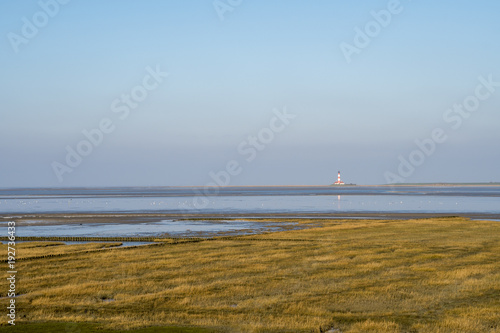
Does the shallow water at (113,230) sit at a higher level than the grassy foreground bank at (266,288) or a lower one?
higher

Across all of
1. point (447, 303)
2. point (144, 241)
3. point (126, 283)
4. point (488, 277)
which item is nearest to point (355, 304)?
point (447, 303)

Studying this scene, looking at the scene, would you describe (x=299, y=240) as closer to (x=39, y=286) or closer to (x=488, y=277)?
(x=488, y=277)

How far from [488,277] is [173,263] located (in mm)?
17033

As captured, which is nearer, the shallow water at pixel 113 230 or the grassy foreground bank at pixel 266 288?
the grassy foreground bank at pixel 266 288

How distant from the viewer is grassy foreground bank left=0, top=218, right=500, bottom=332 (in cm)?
1727

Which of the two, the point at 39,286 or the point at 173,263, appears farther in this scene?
the point at 173,263

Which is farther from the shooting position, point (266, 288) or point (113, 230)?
point (113, 230)

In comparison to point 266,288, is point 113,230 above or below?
above

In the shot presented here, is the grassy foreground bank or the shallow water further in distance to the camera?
the shallow water

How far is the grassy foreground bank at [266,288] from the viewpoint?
17.3 meters

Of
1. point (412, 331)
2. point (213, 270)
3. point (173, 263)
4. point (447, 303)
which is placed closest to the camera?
point (412, 331)

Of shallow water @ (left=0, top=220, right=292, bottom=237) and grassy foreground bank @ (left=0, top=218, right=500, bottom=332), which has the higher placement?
shallow water @ (left=0, top=220, right=292, bottom=237)

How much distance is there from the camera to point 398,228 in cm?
5584

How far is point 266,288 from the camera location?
23.1 metres
